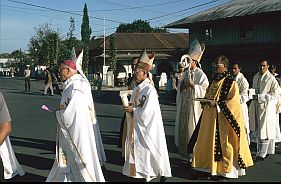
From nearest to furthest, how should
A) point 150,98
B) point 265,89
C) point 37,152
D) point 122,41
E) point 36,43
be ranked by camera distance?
1. point 150,98
2. point 265,89
3. point 37,152
4. point 122,41
5. point 36,43

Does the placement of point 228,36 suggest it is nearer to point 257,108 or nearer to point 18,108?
point 18,108

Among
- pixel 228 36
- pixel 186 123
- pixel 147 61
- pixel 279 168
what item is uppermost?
pixel 228 36

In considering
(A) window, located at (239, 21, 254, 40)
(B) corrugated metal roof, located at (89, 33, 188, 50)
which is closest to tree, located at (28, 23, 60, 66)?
(B) corrugated metal roof, located at (89, 33, 188, 50)

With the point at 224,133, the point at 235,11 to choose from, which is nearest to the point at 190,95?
the point at 224,133

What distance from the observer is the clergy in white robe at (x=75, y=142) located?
5.74m

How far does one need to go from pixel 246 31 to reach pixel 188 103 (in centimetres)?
2060

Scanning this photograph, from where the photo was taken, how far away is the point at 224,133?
21.9ft

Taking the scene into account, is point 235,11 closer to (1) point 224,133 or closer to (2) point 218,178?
(1) point 224,133

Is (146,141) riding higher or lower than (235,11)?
lower

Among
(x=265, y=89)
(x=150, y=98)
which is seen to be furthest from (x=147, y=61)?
(x=265, y=89)

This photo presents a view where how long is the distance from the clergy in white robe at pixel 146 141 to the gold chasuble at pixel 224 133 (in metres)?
0.79

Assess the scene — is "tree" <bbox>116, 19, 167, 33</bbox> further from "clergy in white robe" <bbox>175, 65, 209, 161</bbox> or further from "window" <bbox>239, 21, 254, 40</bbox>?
"clergy in white robe" <bbox>175, 65, 209, 161</bbox>

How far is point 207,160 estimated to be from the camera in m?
6.80

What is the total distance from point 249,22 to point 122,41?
72.5ft
